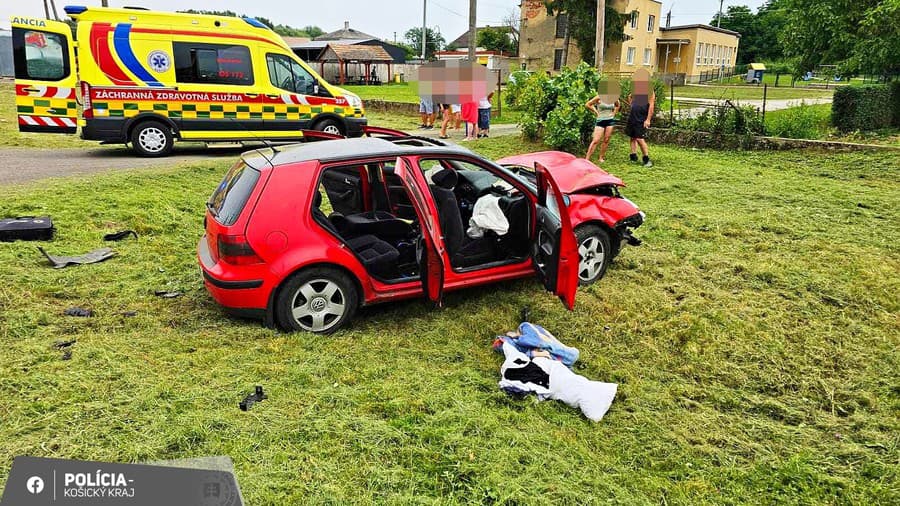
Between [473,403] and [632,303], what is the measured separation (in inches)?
84.5

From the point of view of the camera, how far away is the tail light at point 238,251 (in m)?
4.11

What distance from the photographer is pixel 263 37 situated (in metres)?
11.2

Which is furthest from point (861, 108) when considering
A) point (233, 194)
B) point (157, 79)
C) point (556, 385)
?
point (157, 79)

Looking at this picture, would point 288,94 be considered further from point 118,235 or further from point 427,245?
point 427,245

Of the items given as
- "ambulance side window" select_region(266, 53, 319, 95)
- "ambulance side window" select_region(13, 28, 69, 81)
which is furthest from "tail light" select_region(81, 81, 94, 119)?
"ambulance side window" select_region(266, 53, 319, 95)

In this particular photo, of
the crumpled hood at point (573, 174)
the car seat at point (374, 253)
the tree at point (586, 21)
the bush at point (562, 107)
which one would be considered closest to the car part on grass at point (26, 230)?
the car seat at point (374, 253)

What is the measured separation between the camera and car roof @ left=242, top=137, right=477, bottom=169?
4.43 meters

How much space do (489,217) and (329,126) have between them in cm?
807

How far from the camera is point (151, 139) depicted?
10953 mm

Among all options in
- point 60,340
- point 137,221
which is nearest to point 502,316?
point 60,340

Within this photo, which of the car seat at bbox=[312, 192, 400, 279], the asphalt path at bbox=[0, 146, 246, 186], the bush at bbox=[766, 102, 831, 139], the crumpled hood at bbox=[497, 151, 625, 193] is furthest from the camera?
the bush at bbox=[766, 102, 831, 139]

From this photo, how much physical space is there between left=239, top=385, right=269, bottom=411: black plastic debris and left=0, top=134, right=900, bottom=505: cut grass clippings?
0.15ft

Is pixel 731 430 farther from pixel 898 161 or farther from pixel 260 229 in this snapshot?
pixel 898 161

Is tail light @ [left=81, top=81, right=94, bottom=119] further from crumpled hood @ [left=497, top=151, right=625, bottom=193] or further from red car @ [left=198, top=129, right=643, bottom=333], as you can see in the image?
crumpled hood @ [left=497, top=151, right=625, bottom=193]
